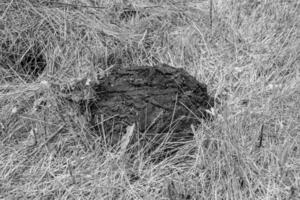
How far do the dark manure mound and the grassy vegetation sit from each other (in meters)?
0.09

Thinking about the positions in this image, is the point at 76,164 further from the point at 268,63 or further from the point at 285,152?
the point at 268,63

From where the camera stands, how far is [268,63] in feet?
8.66

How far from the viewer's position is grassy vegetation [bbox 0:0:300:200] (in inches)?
72.3

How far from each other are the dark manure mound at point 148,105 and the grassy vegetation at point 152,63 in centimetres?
9

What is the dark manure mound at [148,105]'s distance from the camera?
2045 millimetres

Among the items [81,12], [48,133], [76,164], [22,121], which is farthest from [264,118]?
[81,12]

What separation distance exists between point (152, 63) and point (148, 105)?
68cm

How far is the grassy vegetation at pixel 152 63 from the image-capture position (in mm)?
1836

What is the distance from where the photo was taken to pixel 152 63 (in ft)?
8.91

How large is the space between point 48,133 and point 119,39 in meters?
0.96

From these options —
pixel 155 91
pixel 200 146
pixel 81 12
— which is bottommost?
pixel 200 146

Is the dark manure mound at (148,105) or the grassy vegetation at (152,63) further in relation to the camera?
the dark manure mound at (148,105)

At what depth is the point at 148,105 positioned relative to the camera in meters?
2.10

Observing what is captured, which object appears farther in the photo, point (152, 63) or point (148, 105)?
point (152, 63)
